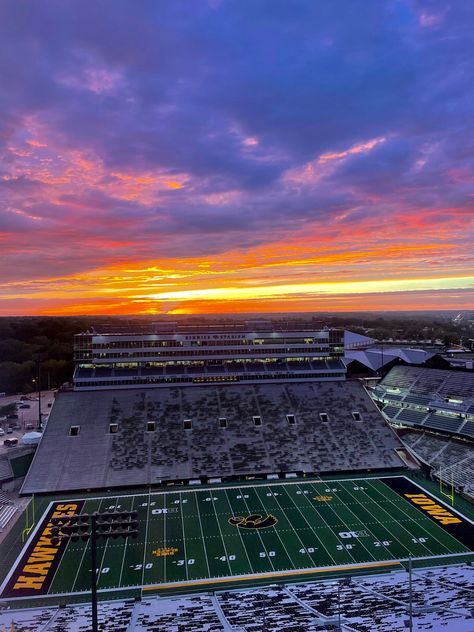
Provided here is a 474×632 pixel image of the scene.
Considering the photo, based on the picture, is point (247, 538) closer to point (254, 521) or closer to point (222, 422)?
point (254, 521)

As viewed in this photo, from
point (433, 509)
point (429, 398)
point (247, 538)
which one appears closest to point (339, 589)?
point (247, 538)

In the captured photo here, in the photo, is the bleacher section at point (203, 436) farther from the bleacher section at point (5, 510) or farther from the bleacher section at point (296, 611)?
the bleacher section at point (296, 611)

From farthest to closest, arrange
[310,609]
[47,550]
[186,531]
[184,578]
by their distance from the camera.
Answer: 1. [186,531]
2. [47,550]
3. [184,578]
4. [310,609]

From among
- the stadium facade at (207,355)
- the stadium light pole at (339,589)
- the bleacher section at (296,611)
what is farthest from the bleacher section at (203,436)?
the bleacher section at (296,611)

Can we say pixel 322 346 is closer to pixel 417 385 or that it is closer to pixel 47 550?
pixel 417 385

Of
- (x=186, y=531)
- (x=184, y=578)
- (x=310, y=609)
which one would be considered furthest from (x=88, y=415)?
(x=310, y=609)

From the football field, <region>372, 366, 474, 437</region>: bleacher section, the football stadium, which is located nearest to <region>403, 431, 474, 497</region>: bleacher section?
the football stadium

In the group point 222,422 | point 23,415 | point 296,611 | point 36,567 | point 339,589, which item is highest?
point 222,422
